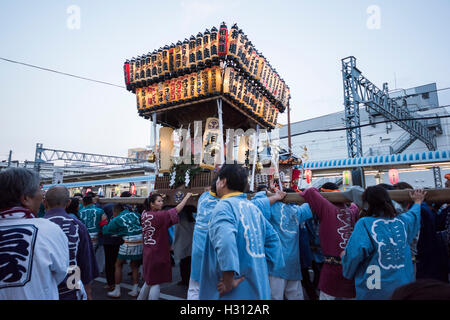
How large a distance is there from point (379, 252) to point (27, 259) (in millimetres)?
3061

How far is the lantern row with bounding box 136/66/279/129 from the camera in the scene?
23.9 feet

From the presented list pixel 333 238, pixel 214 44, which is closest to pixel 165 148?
pixel 214 44

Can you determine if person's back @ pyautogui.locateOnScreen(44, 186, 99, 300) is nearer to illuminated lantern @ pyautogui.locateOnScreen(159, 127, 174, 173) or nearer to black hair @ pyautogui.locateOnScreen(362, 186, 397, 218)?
black hair @ pyautogui.locateOnScreen(362, 186, 397, 218)

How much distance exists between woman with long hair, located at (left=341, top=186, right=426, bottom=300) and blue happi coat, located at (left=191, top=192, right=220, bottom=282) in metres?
1.70

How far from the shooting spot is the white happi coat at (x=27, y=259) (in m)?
1.73

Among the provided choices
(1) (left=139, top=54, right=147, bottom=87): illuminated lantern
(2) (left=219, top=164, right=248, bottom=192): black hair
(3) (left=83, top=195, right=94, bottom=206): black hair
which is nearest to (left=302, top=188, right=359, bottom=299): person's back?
(2) (left=219, top=164, right=248, bottom=192): black hair

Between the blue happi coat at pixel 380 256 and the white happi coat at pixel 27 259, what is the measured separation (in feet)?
8.92

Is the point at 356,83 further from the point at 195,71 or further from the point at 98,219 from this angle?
the point at 98,219

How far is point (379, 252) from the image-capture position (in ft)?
8.80

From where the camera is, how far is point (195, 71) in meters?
7.69

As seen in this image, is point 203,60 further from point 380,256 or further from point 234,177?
point 380,256
